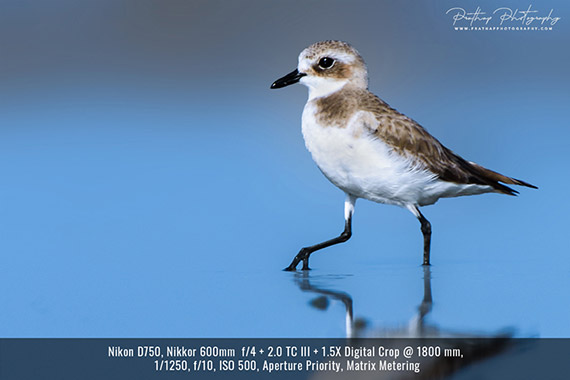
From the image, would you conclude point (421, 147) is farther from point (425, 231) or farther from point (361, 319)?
point (361, 319)

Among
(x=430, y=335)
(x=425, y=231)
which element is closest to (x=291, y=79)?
(x=425, y=231)

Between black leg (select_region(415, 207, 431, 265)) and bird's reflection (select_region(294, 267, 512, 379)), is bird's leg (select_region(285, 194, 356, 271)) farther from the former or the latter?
bird's reflection (select_region(294, 267, 512, 379))

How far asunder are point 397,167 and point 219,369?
221 centimetres

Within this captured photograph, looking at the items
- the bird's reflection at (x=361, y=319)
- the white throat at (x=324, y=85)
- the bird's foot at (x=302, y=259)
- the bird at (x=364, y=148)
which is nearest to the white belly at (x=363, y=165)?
the bird at (x=364, y=148)

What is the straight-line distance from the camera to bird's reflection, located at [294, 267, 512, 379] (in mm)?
2719

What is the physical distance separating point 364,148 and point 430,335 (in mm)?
1661

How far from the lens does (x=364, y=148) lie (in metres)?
4.55

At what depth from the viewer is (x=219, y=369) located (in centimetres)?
280

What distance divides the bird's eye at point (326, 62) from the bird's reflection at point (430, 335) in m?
1.65

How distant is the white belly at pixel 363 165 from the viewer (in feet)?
14.9
